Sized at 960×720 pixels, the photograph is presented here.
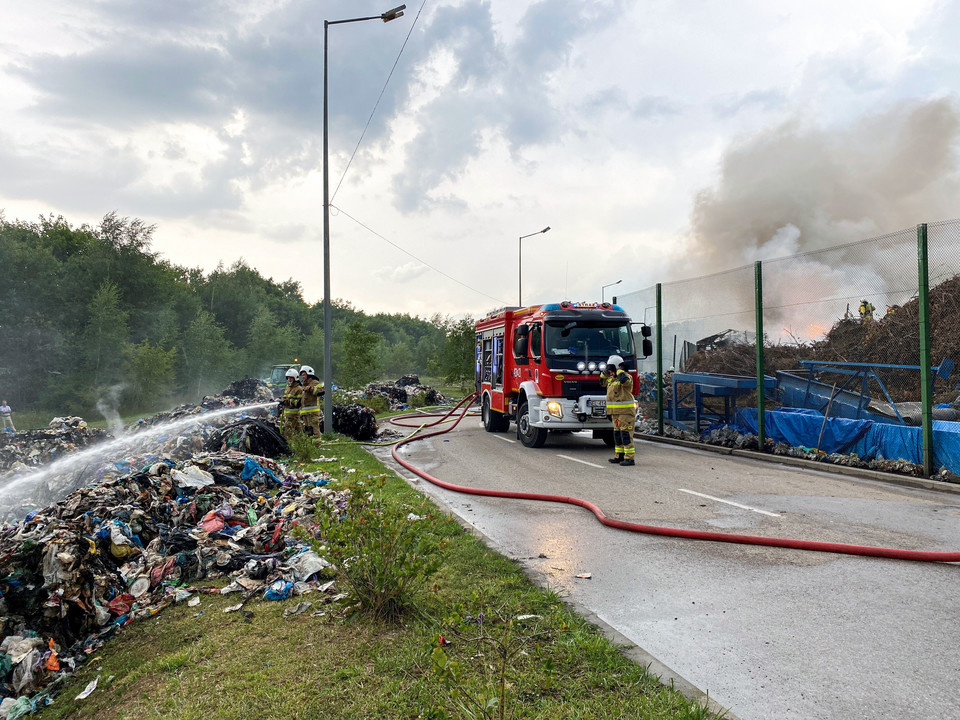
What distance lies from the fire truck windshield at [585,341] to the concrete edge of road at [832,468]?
98.3 inches

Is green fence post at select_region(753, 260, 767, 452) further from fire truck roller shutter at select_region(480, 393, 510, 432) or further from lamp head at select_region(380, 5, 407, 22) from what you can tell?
lamp head at select_region(380, 5, 407, 22)

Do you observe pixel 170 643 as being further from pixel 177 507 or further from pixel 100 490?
pixel 100 490

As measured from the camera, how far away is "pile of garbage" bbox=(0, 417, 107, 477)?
14.1 m

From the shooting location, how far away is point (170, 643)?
410 centimetres

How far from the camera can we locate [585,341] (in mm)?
12938

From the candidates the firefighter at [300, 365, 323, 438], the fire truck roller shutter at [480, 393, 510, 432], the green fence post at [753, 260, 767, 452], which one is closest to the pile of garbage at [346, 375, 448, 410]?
the fire truck roller shutter at [480, 393, 510, 432]

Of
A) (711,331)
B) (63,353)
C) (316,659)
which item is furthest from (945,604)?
(63,353)

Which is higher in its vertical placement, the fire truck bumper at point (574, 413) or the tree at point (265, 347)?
the tree at point (265, 347)

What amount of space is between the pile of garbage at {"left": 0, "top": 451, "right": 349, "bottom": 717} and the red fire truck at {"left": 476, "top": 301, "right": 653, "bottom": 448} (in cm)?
A: 611

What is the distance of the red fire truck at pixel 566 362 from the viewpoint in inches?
493

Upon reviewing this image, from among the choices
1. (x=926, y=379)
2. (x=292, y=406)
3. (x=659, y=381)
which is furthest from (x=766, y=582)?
Answer: (x=659, y=381)

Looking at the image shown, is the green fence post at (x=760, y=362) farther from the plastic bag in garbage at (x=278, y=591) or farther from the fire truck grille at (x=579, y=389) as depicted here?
the plastic bag in garbage at (x=278, y=591)

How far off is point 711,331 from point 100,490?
11760mm

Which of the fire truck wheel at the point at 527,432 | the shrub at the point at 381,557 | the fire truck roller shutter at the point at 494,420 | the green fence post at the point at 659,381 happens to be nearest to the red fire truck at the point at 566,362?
the fire truck wheel at the point at 527,432
